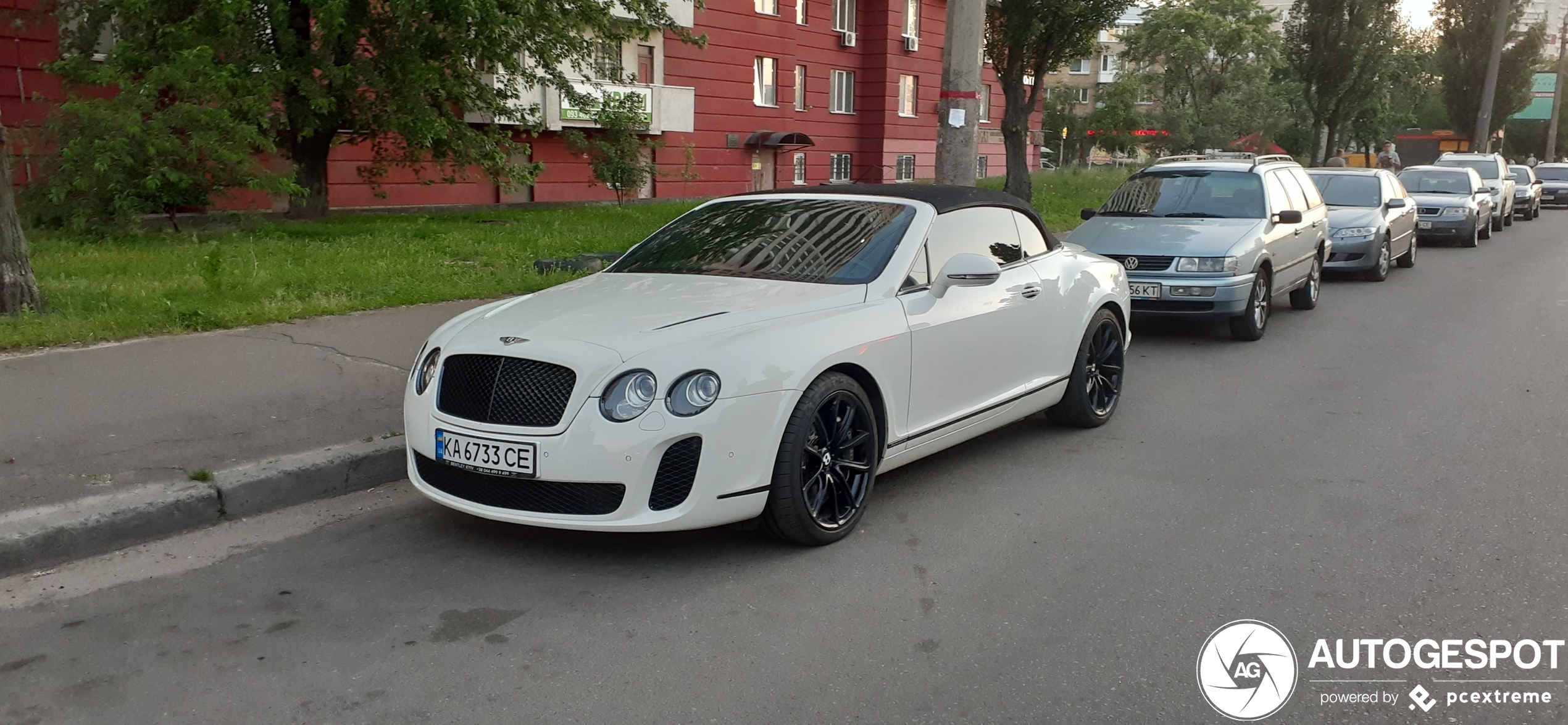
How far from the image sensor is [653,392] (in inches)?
169

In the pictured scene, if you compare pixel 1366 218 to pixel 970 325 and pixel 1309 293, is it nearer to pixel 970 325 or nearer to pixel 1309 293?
pixel 1309 293

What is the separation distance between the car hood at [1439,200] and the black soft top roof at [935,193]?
1661 centimetres

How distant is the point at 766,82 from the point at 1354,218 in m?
21.1

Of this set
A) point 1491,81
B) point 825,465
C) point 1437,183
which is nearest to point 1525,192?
point 1491,81

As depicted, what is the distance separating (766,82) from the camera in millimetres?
33688

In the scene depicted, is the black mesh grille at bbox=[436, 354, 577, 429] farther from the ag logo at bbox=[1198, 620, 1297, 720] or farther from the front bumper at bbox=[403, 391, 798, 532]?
the ag logo at bbox=[1198, 620, 1297, 720]

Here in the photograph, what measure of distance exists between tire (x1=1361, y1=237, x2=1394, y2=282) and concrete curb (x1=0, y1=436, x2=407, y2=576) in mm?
13010

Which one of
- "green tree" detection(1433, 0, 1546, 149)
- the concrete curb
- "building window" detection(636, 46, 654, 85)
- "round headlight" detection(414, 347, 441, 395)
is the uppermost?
"green tree" detection(1433, 0, 1546, 149)

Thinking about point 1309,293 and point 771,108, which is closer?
point 1309,293

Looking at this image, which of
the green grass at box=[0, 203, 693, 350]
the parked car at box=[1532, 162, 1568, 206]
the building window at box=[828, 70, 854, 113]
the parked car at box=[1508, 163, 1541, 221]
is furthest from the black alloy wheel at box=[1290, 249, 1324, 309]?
the parked car at box=[1532, 162, 1568, 206]

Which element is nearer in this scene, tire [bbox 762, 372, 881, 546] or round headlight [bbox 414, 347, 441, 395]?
tire [bbox 762, 372, 881, 546]

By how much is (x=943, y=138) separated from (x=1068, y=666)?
8.57m

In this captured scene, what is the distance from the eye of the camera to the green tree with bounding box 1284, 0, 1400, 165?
102 ft

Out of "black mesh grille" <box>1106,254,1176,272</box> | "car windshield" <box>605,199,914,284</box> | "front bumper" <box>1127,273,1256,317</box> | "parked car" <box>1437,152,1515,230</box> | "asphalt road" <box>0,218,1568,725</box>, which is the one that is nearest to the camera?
"asphalt road" <box>0,218,1568,725</box>
